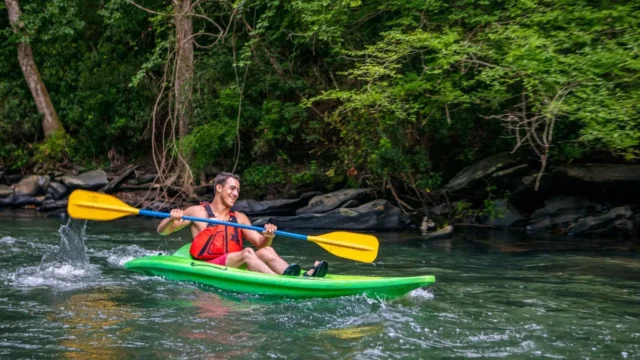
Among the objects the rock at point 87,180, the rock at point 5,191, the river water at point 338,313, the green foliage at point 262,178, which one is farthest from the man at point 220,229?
the rock at point 5,191

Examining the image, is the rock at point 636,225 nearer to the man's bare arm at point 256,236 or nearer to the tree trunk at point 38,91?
the man's bare arm at point 256,236

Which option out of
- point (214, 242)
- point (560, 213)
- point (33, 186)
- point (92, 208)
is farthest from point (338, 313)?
point (33, 186)

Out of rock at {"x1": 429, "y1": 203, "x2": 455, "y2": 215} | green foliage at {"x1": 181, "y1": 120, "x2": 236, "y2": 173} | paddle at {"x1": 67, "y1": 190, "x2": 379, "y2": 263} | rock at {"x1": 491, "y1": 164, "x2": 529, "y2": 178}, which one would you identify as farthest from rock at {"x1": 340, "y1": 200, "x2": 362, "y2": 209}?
paddle at {"x1": 67, "y1": 190, "x2": 379, "y2": 263}

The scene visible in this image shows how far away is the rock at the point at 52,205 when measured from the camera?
39.5 ft

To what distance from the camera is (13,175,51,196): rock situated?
12773 millimetres

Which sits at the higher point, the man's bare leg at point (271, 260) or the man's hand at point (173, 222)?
the man's hand at point (173, 222)

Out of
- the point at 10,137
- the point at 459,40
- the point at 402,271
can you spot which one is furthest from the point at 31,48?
the point at 402,271

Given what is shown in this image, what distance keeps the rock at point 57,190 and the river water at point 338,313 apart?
490 centimetres

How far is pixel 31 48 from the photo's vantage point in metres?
14.9

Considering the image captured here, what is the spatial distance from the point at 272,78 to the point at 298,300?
22.7 feet

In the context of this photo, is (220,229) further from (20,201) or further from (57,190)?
(20,201)

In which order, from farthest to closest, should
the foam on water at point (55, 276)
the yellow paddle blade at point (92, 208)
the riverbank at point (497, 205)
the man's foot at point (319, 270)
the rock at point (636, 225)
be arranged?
1. the riverbank at point (497, 205)
2. the rock at point (636, 225)
3. the yellow paddle blade at point (92, 208)
4. the foam on water at point (55, 276)
5. the man's foot at point (319, 270)

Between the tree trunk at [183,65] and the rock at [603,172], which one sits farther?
the tree trunk at [183,65]

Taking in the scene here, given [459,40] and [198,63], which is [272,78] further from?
[459,40]
